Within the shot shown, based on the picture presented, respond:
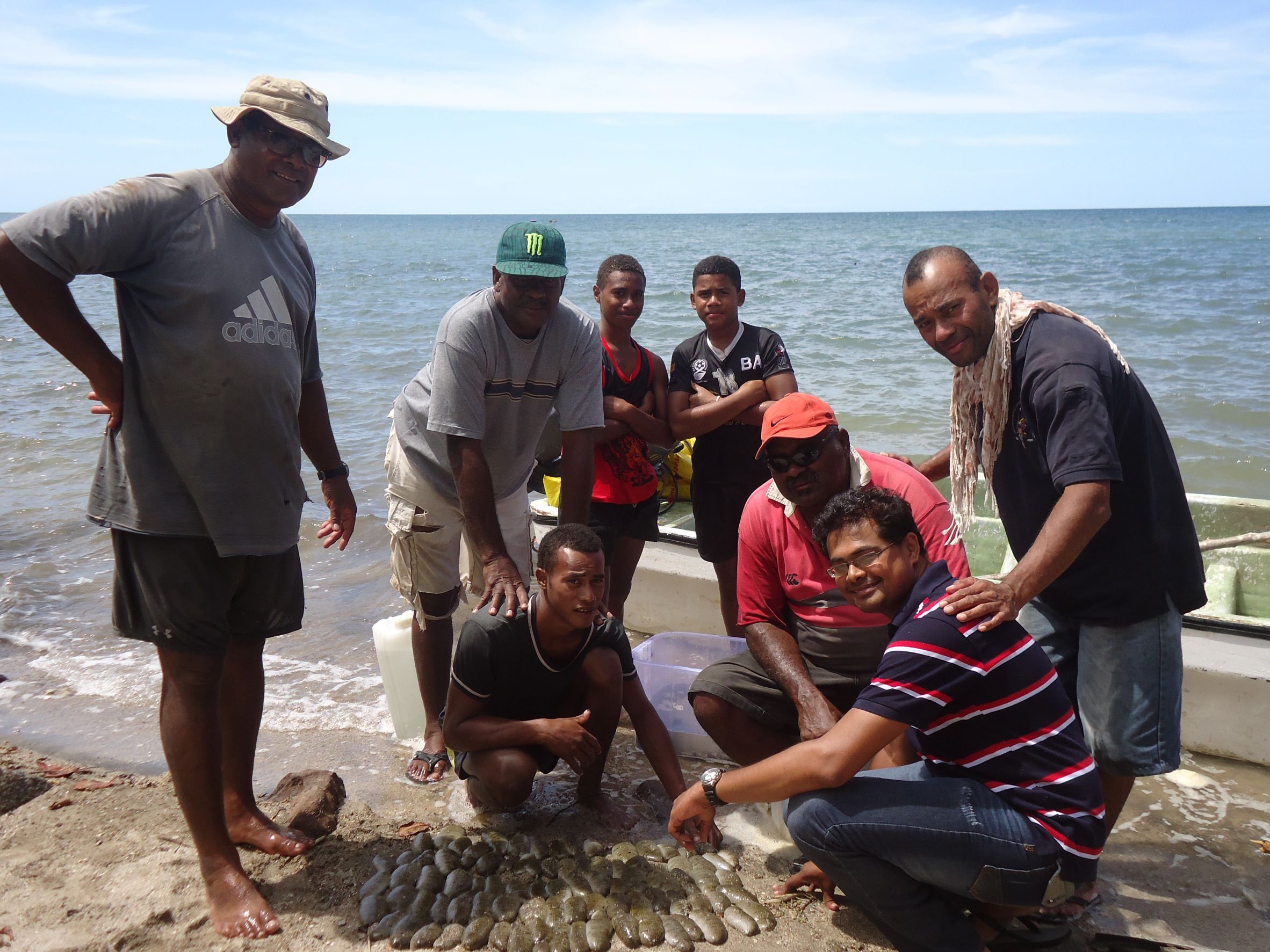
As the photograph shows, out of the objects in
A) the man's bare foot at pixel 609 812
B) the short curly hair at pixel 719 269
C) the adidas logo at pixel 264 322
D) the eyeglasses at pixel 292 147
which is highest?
the eyeglasses at pixel 292 147

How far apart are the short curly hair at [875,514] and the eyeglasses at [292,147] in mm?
1771

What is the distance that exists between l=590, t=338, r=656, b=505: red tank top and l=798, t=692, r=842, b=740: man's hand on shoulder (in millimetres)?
1572

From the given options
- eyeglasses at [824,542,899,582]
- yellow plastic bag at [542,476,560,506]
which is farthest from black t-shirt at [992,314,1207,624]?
yellow plastic bag at [542,476,560,506]

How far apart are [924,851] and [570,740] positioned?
1214 millimetres

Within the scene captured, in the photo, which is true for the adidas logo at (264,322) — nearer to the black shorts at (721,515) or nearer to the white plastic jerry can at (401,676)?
the white plastic jerry can at (401,676)

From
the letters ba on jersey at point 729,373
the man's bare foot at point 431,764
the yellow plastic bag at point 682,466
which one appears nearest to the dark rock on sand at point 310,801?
the man's bare foot at point 431,764

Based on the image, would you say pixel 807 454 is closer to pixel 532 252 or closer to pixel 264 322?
pixel 532 252

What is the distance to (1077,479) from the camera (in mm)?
2498

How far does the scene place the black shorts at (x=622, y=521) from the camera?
431 cm

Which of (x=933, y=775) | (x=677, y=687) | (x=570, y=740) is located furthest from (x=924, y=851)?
(x=677, y=687)

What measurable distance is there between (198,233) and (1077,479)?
2395 millimetres

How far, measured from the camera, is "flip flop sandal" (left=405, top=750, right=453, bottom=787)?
3914 millimetres

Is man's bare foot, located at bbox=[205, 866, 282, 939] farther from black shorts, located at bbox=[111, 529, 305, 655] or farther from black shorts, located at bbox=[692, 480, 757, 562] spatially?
black shorts, located at bbox=[692, 480, 757, 562]

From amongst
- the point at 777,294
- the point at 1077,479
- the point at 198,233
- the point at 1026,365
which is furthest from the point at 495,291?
the point at 777,294
